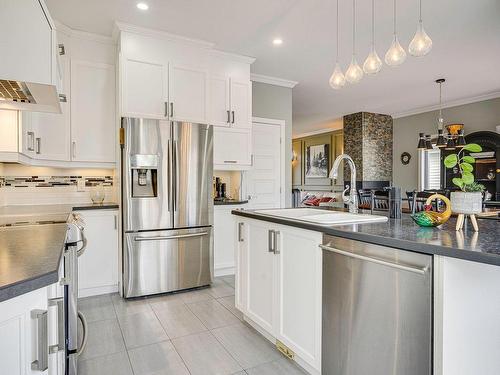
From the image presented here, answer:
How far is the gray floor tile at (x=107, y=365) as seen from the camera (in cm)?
196

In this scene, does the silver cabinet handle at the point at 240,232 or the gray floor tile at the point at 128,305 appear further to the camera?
the gray floor tile at the point at 128,305

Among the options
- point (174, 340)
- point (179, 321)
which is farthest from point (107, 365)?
point (179, 321)

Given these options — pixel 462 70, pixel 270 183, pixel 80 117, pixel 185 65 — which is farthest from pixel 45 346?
pixel 462 70

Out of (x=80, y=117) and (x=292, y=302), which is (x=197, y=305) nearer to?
(x=292, y=302)

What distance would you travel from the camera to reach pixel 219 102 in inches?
151

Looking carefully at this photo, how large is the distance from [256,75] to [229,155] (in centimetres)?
140

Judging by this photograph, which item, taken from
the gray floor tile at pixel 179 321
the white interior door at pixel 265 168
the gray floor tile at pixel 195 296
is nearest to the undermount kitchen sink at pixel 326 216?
the gray floor tile at pixel 179 321

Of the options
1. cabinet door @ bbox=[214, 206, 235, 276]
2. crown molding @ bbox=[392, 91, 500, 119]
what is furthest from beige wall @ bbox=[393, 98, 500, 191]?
cabinet door @ bbox=[214, 206, 235, 276]

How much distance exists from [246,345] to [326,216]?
42.7 inches

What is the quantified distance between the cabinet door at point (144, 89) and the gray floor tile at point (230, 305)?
1.99 metres

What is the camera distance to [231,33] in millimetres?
3371

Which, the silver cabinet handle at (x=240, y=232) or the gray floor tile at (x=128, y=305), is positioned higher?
the silver cabinet handle at (x=240, y=232)

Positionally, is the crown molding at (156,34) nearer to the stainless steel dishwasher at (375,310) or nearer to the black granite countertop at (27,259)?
the black granite countertop at (27,259)

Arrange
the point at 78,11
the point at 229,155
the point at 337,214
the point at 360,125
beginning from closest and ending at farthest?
the point at 337,214
the point at 78,11
the point at 229,155
the point at 360,125
